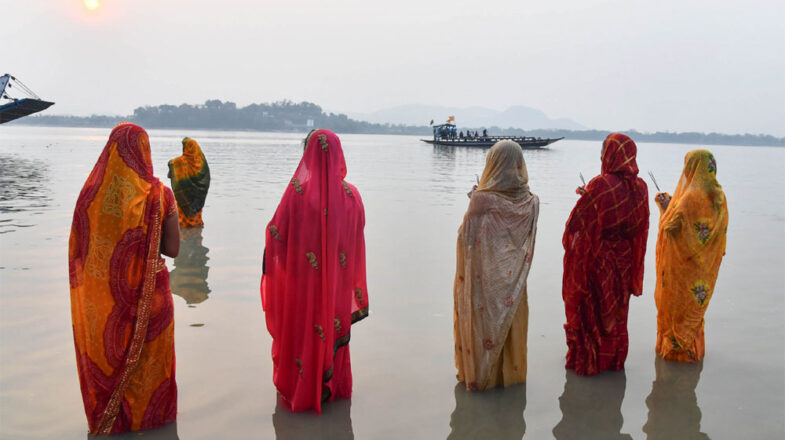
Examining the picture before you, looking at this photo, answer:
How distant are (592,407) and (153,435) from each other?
8.66ft

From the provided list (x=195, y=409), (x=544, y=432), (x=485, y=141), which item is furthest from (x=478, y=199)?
(x=485, y=141)

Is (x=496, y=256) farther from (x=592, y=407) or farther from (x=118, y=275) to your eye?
(x=118, y=275)

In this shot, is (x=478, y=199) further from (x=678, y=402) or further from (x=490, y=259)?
(x=678, y=402)

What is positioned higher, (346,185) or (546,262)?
(346,185)

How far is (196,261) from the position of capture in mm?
7719

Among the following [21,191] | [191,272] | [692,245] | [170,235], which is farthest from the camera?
[21,191]

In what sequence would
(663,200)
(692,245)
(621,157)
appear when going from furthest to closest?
(663,200) → (692,245) → (621,157)

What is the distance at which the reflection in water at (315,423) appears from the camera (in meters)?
3.34

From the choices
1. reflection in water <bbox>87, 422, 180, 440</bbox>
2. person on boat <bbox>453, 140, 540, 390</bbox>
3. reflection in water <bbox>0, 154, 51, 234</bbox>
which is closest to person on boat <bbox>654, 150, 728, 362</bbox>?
person on boat <bbox>453, 140, 540, 390</bbox>

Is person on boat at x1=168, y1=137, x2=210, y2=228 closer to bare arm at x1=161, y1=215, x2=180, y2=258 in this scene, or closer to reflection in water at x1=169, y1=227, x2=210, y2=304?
reflection in water at x1=169, y1=227, x2=210, y2=304

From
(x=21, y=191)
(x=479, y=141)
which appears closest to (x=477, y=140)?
(x=479, y=141)

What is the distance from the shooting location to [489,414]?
3.68m

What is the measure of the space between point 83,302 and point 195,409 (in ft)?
3.42

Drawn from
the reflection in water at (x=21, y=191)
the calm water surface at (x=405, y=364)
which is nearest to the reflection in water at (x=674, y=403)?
the calm water surface at (x=405, y=364)
